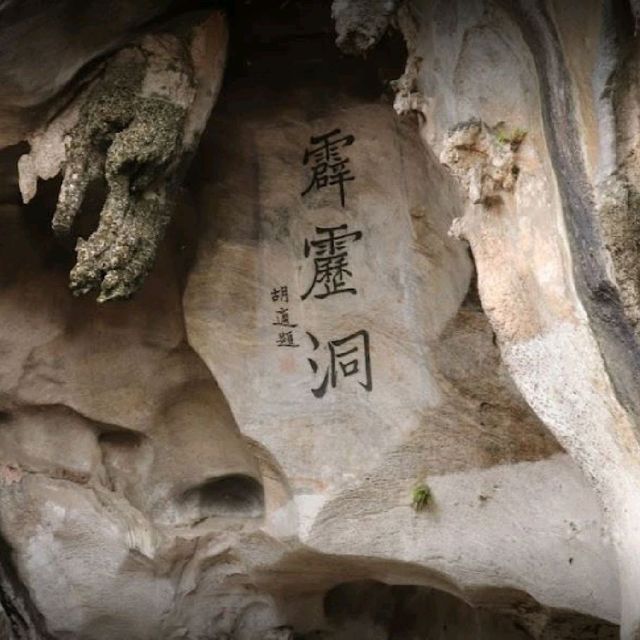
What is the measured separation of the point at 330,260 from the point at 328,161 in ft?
1.27

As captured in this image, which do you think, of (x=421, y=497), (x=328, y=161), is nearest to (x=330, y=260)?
(x=328, y=161)

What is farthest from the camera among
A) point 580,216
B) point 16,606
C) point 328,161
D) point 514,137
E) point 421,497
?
point 16,606

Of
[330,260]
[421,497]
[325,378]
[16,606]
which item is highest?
[330,260]

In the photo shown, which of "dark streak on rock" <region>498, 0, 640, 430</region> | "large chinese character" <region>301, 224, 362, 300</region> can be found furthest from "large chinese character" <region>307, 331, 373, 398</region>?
"dark streak on rock" <region>498, 0, 640, 430</region>

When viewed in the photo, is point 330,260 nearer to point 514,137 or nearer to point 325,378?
point 325,378

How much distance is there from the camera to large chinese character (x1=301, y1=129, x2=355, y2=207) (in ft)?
14.0

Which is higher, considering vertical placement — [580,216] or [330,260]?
[330,260]

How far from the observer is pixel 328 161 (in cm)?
430

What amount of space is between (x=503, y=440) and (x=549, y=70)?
5.21 feet

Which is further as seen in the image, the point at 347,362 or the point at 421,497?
the point at 347,362

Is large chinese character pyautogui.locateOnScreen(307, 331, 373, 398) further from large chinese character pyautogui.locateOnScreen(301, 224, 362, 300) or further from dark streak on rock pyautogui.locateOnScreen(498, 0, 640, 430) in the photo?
dark streak on rock pyautogui.locateOnScreen(498, 0, 640, 430)

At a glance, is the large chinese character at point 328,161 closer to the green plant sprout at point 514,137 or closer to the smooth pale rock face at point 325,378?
the smooth pale rock face at point 325,378

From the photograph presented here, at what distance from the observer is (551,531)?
3889mm

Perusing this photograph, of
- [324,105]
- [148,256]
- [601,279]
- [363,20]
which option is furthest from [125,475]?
[601,279]
